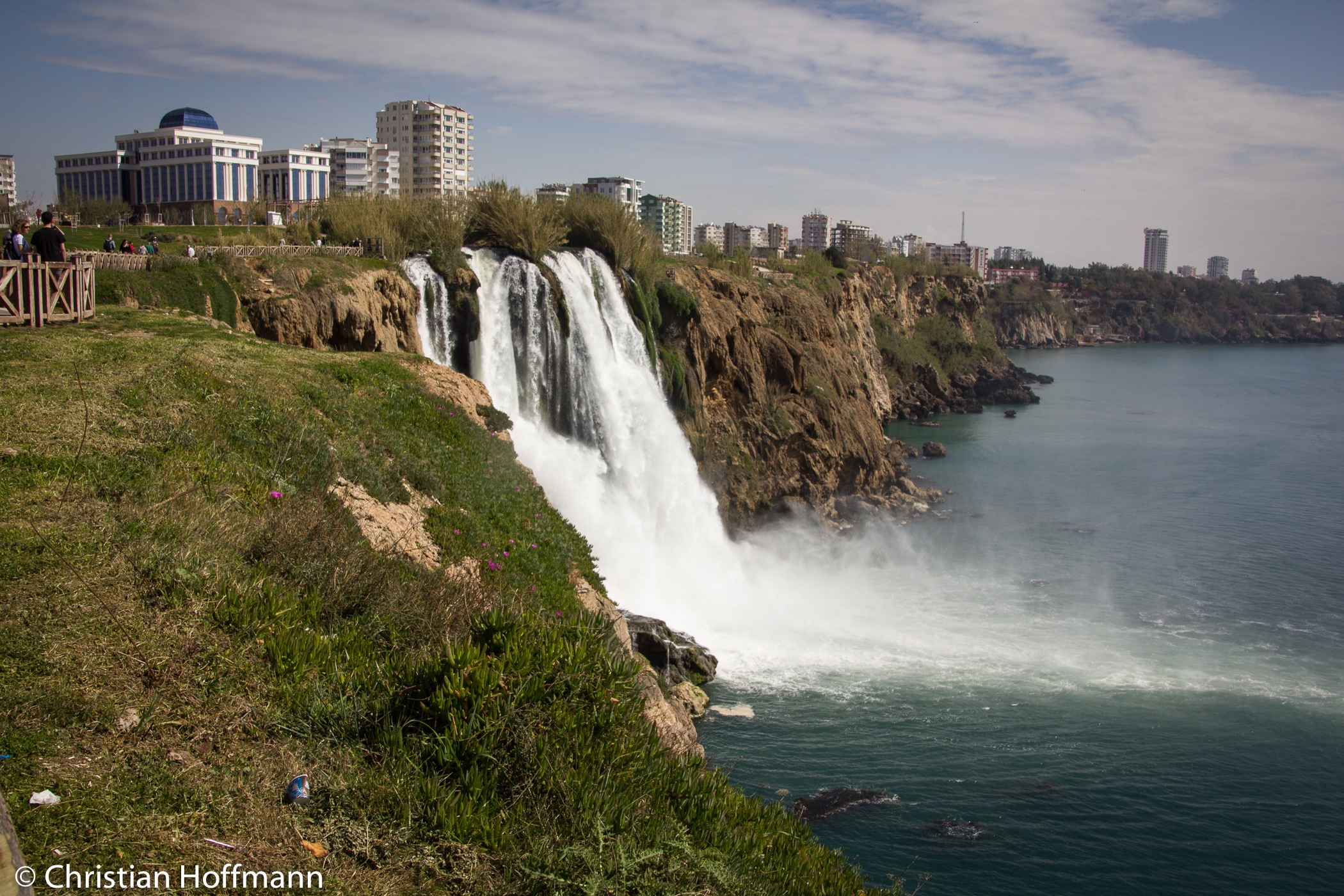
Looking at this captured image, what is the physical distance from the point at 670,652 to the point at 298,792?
44.0ft

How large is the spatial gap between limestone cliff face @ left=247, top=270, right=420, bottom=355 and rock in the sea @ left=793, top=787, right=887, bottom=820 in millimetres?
12603

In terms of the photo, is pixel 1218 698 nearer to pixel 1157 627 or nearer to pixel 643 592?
pixel 1157 627

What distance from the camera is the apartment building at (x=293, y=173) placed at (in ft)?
280

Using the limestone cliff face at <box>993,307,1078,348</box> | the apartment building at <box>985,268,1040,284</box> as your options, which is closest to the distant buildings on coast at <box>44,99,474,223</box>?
the limestone cliff face at <box>993,307,1078,348</box>

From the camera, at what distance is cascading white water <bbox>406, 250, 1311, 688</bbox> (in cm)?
2141

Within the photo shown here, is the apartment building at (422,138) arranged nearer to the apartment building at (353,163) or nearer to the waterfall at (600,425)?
the apartment building at (353,163)

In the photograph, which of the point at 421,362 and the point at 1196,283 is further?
the point at 1196,283

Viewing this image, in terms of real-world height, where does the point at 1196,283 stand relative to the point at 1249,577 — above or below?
above

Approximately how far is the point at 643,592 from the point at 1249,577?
19409 millimetres

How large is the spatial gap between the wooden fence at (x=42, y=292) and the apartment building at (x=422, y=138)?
9591cm

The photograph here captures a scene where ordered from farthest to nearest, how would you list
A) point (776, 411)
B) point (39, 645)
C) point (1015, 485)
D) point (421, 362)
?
point (1015, 485) → point (776, 411) → point (421, 362) → point (39, 645)

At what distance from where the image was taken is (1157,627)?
24062 millimetres

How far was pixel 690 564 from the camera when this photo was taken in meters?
27.5

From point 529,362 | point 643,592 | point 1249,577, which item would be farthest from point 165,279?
point 1249,577
